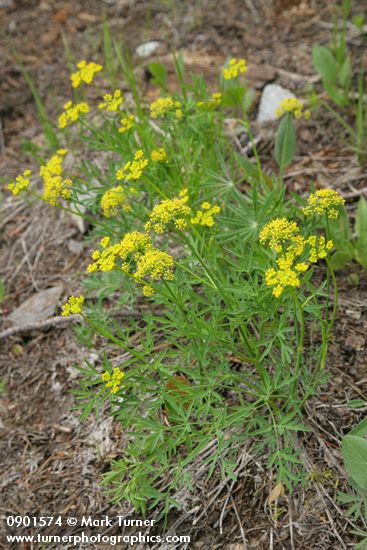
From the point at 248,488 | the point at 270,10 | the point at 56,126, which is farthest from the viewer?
the point at 270,10

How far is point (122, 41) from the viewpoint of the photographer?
4812mm

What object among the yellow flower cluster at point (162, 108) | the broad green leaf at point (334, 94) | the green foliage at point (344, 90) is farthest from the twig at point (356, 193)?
the yellow flower cluster at point (162, 108)

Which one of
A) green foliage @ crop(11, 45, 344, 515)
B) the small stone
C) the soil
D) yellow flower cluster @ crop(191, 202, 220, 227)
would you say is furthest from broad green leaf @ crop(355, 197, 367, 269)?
the small stone

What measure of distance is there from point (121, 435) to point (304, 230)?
1216 mm

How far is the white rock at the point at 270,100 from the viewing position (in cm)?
384

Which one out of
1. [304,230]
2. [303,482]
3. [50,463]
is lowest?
[50,463]

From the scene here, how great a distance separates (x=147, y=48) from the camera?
15.3 feet

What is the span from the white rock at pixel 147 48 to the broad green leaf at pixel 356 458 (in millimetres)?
3619

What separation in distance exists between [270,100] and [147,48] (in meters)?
1.35

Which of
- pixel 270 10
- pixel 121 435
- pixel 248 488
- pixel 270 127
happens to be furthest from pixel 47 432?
pixel 270 10

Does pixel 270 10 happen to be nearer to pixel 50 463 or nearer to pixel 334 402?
pixel 334 402

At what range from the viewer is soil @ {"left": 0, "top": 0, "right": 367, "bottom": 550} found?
2.22 meters

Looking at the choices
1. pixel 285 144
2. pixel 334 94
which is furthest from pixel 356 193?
pixel 334 94

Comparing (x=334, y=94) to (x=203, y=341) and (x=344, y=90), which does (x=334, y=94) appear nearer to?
(x=344, y=90)
